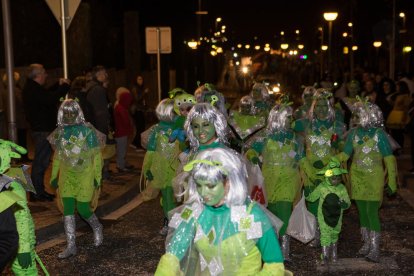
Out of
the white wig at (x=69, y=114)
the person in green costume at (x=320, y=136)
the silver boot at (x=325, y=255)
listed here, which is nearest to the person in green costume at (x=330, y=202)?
the silver boot at (x=325, y=255)

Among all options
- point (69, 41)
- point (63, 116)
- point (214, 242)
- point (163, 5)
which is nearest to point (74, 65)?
point (69, 41)

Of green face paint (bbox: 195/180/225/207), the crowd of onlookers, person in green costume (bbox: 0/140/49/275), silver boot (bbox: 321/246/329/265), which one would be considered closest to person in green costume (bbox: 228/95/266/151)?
the crowd of onlookers

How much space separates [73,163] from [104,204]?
2.77m

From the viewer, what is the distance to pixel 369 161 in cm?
779

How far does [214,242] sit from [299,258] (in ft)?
13.7

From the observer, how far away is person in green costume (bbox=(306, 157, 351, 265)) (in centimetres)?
750

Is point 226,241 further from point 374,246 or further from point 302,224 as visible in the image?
point 302,224

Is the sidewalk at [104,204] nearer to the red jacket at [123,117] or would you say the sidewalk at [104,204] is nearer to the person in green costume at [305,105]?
the red jacket at [123,117]

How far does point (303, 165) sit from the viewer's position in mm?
7992

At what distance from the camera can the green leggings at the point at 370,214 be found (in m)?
7.82

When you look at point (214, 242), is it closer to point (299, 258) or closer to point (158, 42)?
point (299, 258)

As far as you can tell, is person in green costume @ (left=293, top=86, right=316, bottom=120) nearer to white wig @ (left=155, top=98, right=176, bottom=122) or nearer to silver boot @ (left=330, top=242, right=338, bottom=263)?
white wig @ (left=155, top=98, right=176, bottom=122)

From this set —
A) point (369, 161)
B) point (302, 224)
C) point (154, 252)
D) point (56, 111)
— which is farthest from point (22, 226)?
point (56, 111)

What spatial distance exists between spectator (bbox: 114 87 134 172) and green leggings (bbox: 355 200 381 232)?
701cm
